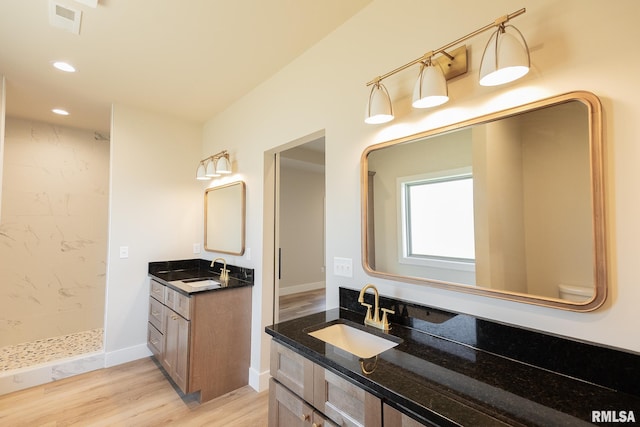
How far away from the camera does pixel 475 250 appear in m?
1.32

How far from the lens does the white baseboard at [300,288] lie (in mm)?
5922

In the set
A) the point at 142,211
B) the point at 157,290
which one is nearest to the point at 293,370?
the point at 157,290

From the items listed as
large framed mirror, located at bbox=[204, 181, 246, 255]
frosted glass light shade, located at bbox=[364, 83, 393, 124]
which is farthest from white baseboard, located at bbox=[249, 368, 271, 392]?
frosted glass light shade, located at bbox=[364, 83, 393, 124]

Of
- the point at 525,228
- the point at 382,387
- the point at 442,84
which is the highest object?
the point at 442,84

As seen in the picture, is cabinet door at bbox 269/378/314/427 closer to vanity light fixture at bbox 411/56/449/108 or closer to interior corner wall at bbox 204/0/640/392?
interior corner wall at bbox 204/0/640/392

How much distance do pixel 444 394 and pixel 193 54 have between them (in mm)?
2600

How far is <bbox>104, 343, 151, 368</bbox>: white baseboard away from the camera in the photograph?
9.93 feet

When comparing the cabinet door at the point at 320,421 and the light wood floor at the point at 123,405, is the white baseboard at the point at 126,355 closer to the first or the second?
the light wood floor at the point at 123,405

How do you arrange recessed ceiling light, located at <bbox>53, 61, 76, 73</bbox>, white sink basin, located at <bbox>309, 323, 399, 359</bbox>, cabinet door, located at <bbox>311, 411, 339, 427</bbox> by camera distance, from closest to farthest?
cabinet door, located at <bbox>311, 411, 339, 427</bbox> < white sink basin, located at <bbox>309, 323, 399, 359</bbox> < recessed ceiling light, located at <bbox>53, 61, 76, 73</bbox>

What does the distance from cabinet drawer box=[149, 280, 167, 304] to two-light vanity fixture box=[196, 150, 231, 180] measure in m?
1.23

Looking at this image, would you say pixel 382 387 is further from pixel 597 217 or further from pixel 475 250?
pixel 597 217

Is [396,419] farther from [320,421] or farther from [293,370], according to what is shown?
[293,370]

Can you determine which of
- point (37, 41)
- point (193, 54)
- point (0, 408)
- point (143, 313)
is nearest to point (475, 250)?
point (193, 54)

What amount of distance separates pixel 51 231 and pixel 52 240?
0.37ft
